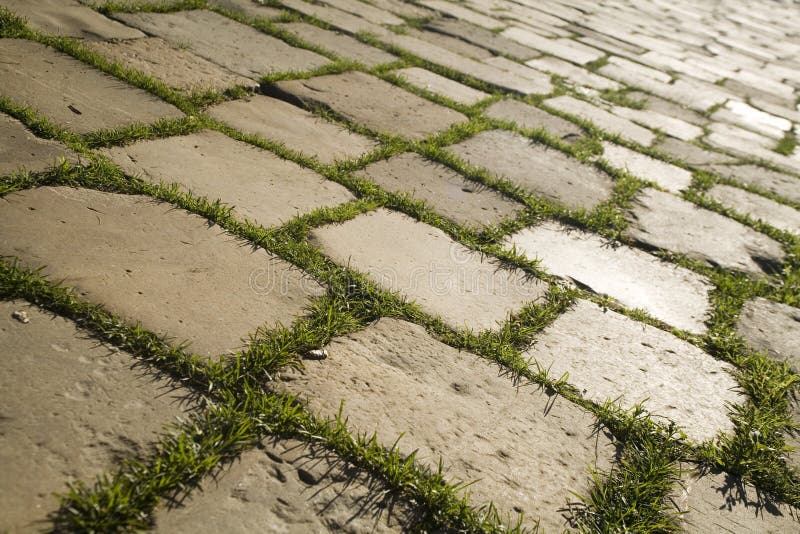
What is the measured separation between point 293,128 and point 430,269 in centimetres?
122

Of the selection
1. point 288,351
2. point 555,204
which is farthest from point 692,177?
point 288,351

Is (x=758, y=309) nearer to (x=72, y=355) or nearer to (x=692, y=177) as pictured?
(x=692, y=177)

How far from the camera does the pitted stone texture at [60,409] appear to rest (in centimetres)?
111

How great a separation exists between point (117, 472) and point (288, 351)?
21.2 inches

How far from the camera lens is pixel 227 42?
11.8 ft

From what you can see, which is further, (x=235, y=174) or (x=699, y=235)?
(x=699, y=235)

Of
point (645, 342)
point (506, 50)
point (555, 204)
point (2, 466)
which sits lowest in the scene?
point (2, 466)

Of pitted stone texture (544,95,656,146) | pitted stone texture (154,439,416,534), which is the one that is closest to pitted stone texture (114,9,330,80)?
pitted stone texture (544,95,656,146)

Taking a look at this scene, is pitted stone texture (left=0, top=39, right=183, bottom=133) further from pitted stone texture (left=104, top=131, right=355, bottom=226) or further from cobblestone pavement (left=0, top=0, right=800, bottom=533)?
pitted stone texture (left=104, top=131, right=355, bottom=226)

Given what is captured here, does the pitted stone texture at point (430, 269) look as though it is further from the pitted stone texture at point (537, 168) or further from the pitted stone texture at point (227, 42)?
the pitted stone texture at point (227, 42)

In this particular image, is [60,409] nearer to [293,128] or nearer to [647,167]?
[293,128]

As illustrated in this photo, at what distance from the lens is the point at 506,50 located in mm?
5074

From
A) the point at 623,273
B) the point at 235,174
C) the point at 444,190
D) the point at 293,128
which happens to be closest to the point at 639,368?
the point at 623,273

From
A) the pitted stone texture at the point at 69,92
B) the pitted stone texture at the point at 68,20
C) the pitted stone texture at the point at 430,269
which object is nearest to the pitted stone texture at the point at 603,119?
the pitted stone texture at the point at 430,269
